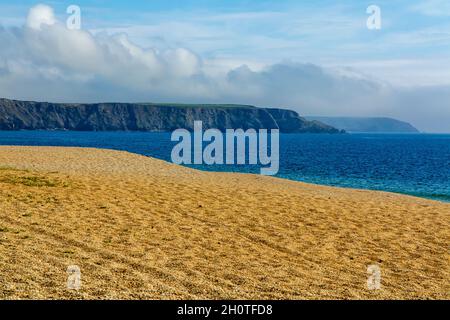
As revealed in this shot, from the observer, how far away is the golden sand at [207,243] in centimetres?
998

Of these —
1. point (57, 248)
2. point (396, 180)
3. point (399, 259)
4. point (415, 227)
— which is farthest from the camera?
point (396, 180)

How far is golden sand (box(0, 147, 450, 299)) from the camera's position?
9.98m

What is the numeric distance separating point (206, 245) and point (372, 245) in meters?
4.87

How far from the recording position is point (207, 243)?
13.9 m

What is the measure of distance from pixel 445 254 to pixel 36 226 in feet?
36.9

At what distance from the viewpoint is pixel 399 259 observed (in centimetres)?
1355

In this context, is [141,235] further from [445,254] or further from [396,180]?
[396,180]

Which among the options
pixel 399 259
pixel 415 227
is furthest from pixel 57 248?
pixel 415 227

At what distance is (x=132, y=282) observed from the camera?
32.3 feet
